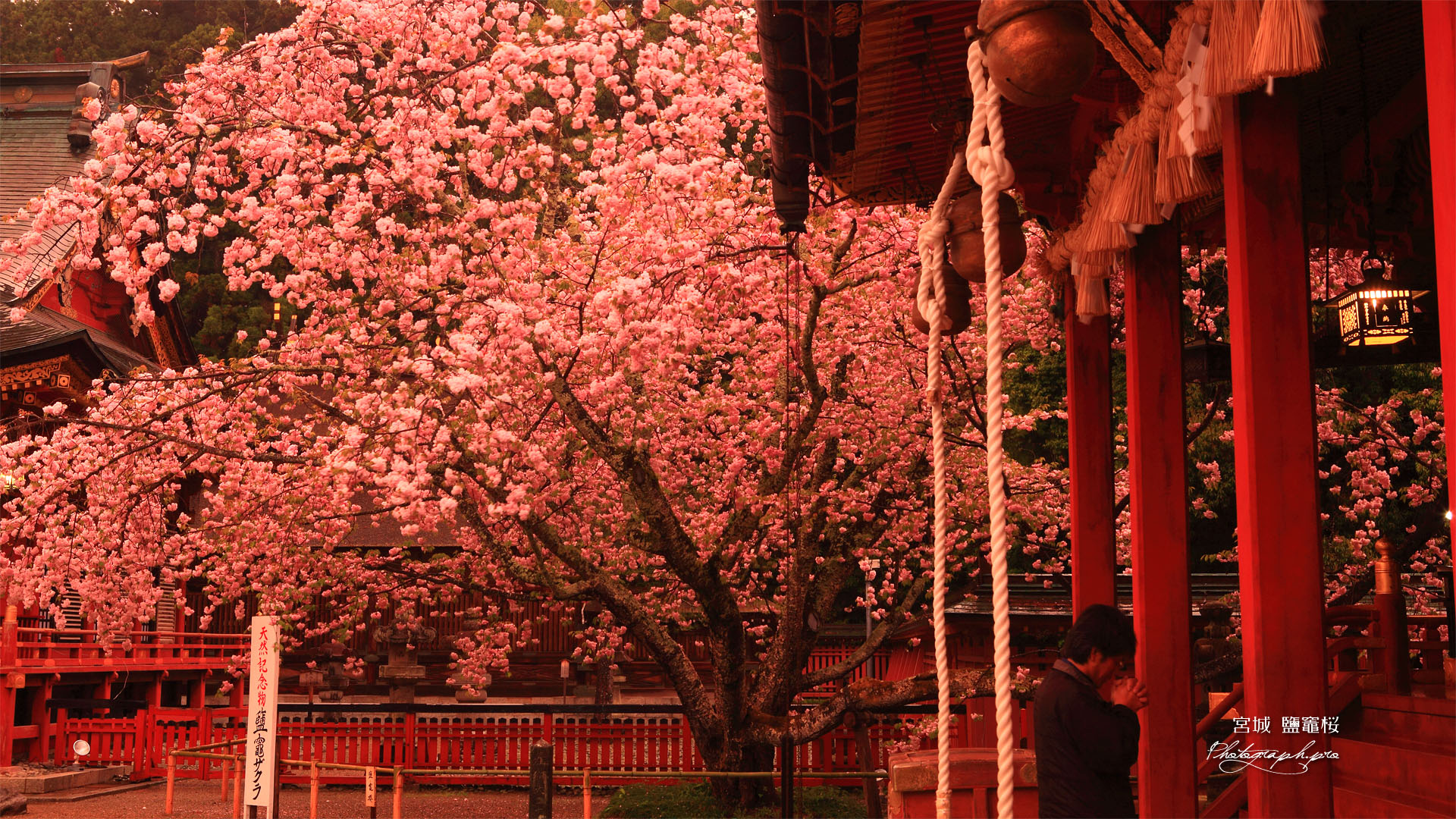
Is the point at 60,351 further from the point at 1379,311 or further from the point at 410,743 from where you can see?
the point at 1379,311

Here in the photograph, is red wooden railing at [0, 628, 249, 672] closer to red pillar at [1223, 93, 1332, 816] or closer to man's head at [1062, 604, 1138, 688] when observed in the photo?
man's head at [1062, 604, 1138, 688]

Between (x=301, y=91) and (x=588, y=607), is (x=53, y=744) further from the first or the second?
(x=301, y=91)

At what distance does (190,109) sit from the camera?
30.5ft

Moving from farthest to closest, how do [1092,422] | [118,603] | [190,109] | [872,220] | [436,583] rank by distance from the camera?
[436,583] → [118,603] → [872,220] → [190,109] → [1092,422]

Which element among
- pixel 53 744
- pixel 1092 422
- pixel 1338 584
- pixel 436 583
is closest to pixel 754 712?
pixel 436 583

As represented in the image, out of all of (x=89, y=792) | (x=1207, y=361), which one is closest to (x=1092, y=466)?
(x=1207, y=361)

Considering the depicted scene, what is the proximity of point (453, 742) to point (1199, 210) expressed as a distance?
12357 millimetres

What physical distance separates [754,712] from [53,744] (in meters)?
12.2

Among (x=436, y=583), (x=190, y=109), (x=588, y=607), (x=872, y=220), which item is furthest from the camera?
(x=588, y=607)

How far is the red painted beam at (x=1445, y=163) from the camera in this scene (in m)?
2.53

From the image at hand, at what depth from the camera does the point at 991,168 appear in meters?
1.96

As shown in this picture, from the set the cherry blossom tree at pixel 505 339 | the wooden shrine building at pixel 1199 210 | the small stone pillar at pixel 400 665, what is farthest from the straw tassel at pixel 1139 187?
the small stone pillar at pixel 400 665

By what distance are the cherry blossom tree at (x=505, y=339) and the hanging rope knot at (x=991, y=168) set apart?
6355mm

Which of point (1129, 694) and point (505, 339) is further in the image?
point (505, 339)
